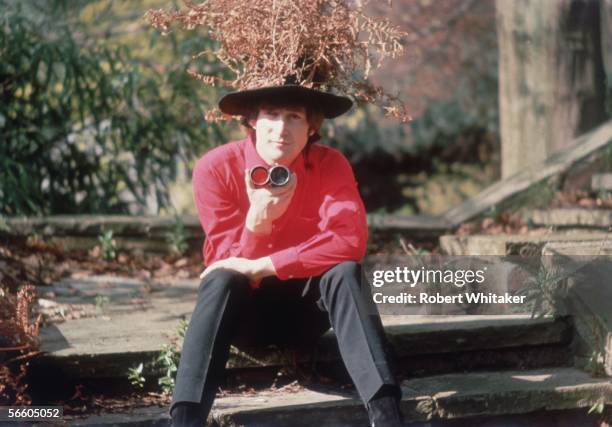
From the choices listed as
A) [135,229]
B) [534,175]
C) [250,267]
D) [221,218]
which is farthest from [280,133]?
[534,175]

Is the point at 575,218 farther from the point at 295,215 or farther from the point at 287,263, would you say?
the point at 287,263

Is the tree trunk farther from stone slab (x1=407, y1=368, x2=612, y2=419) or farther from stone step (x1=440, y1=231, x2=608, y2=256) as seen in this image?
stone slab (x1=407, y1=368, x2=612, y2=419)

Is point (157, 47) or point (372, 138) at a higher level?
point (157, 47)

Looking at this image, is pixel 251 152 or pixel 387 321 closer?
pixel 251 152

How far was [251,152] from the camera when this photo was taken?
3.86m

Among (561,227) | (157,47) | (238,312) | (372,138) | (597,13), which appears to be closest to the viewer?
(238,312)

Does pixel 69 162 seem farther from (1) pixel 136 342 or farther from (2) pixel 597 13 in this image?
(2) pixel 597 13

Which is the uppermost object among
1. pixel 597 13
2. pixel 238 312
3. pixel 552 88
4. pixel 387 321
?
pixel 597 13

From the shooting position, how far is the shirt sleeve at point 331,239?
3662 mm

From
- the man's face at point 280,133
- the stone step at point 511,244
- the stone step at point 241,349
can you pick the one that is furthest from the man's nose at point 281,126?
the stone step at point 511,244

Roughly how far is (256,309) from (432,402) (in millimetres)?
759

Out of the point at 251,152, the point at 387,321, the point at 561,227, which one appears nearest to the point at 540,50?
the point at 561,227

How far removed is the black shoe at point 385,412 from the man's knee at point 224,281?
599 mm

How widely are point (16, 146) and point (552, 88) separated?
3617 millimetres
